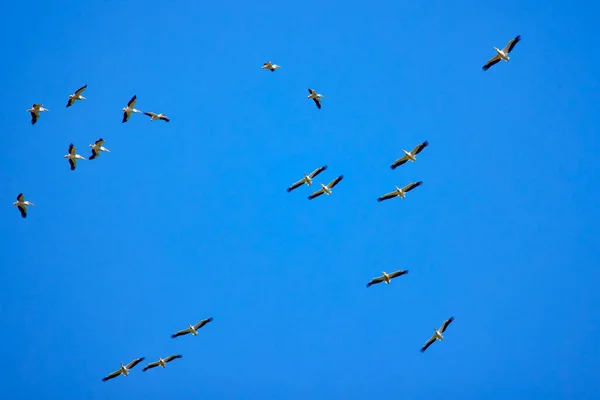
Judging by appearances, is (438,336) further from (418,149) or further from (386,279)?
(418,149)

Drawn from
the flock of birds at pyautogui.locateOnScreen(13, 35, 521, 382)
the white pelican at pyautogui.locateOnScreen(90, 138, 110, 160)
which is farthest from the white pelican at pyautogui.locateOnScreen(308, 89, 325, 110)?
the white pelican at pyautogui.locateOnScreen(90, 138, 110, 160)

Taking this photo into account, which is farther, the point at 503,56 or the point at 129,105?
the point at 129,105

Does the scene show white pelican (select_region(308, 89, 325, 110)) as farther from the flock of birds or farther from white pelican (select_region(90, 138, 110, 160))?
white pelican (select_region(90, 138, 110, 160))

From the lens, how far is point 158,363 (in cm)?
4275

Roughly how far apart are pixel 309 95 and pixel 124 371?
1725cm

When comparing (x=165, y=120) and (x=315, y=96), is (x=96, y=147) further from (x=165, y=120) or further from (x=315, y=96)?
(x=315, y=96)

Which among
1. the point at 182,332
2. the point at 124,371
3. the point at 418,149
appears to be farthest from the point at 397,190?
the point at 124,371

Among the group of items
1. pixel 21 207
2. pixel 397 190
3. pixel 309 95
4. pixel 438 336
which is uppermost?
pixel 309 95

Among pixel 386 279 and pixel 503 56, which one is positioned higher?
pixel 503 56

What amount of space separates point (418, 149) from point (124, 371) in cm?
1900

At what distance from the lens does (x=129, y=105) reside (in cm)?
4416

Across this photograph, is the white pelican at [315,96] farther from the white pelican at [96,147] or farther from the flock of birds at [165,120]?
the white pelican at [96,147]

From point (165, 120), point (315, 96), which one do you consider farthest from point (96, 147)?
point (315, 96)

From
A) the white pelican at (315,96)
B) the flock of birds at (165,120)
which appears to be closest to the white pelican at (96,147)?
the flock of birds at (165,120)
